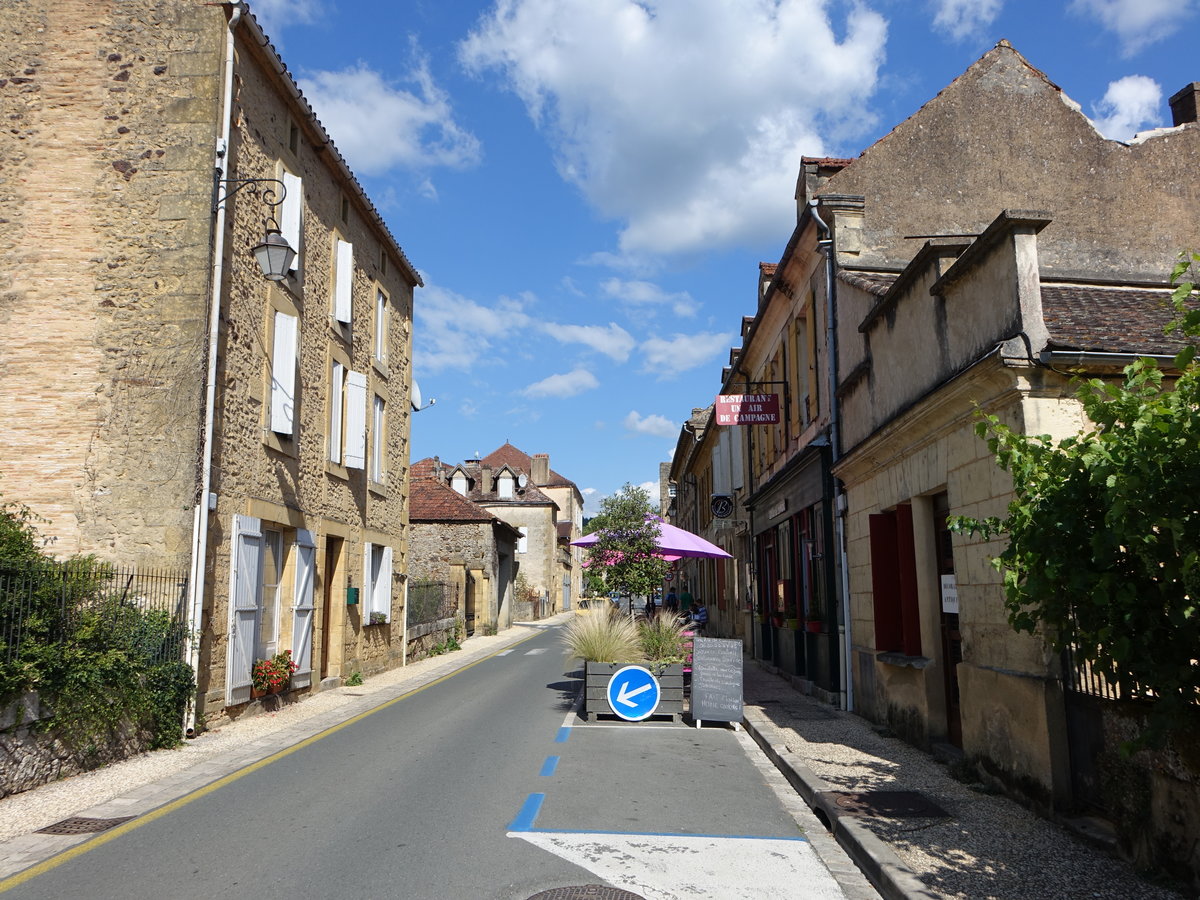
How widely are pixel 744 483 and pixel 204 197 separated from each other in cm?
1334

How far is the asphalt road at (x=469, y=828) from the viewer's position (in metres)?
4.81

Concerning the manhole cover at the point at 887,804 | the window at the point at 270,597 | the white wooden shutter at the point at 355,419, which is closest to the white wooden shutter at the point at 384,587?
the white wooden shutter at the point at 355,419

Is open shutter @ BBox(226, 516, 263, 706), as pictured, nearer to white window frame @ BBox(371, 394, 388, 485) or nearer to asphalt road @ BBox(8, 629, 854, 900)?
asphalt road @ BBox(8, 629, 854, 900)

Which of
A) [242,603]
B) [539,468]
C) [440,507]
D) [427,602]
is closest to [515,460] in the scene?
[539,468]

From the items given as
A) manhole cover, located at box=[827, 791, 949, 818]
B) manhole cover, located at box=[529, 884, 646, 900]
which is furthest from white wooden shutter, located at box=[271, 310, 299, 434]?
manhole cover, located at box=[529, 884, 646, 900]

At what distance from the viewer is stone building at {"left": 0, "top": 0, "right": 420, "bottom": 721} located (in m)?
10.3

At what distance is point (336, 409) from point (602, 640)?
6362 mm

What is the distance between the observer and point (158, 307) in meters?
10.6

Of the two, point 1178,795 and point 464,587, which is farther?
point 464,587

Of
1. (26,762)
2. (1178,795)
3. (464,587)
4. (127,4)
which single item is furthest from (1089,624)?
(464,587)

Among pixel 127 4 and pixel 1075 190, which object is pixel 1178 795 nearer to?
pixel 1075 190

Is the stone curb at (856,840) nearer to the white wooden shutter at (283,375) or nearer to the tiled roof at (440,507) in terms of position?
the white wooden shutter at (283,375)

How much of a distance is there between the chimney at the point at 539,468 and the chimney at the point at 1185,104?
61380mm

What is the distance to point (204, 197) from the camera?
35.4ft
